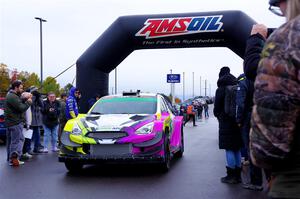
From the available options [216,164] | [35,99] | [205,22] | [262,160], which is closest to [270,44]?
[262,160]

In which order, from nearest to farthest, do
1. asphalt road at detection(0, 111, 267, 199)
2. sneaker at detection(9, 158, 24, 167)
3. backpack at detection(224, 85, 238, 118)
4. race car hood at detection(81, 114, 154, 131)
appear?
asphalt road at detection(0, 111, 267, 199), backpack at detection(224, 85, 238, 118), race car hood at detection(81, 114, 154, 131), sneaker at detection(9, 158, 24, 167)

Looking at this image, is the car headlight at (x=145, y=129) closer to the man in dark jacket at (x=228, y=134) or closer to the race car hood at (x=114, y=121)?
the race car hood at (x=114, y=121)

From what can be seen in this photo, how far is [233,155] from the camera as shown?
6.65 metres

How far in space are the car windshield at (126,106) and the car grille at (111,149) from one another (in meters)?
1.31

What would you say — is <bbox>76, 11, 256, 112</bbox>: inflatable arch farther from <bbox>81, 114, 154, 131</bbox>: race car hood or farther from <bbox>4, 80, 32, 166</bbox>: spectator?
<bbox>81, 114, 154, 131</bbox>: race car hood

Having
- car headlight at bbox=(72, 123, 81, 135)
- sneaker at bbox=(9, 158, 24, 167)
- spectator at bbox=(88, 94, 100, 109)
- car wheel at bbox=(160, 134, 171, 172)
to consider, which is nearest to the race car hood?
car headlight at bbox=(72, 123, 81, 135)

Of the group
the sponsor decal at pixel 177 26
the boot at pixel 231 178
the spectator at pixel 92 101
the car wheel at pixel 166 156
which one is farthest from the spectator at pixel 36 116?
the boot at pixel 231 178

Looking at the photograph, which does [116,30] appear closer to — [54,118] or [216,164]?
[54,118]

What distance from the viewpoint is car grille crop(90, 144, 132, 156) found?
23.4ft

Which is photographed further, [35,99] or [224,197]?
[35,99]

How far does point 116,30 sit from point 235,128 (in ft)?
26.2

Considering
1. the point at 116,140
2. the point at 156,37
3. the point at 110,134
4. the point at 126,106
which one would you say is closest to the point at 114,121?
the point at 110,134

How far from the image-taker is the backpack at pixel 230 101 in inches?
258

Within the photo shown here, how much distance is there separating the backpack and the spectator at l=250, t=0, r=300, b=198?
4731 mm
